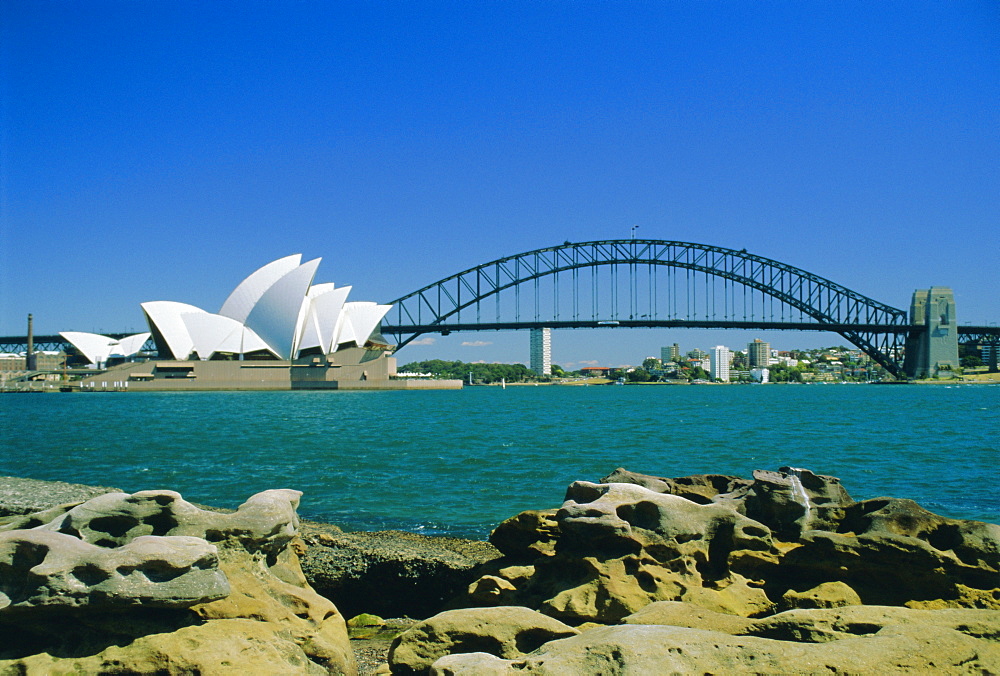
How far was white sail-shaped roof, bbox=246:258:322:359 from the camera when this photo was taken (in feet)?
168

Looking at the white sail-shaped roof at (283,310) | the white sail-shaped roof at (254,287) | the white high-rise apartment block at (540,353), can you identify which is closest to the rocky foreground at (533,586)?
the white sail-shaped roof at (283,310)

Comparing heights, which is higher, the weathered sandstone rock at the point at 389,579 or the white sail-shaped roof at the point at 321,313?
the white sail-shaped roof at the point at 321,313

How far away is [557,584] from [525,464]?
8.11 meters

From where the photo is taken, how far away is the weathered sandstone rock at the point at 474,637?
3154mm

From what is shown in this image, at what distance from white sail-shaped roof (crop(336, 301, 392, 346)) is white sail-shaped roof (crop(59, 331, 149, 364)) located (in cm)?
2519

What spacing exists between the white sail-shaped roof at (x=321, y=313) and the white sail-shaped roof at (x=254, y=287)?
364 centimetres

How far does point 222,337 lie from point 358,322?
11.3m

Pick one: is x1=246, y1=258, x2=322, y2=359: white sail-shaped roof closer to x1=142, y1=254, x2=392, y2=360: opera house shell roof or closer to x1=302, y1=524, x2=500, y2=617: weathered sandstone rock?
x1=142, y1=254, x2=392, y2=360: opera house shell roof

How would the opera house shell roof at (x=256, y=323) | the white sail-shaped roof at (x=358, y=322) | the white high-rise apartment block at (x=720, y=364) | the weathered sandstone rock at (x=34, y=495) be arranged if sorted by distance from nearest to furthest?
the weathered sandstone rock at (x=34, y=495) < the opera house shell roof at (x=256, y=323) < the white sail-shaped roof at (x=358, y=322) < the white high-rise apartment block at (x=720, y=364)

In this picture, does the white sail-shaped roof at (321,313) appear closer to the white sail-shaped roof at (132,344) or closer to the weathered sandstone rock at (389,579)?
the white sail-shaped roof at (132,344)

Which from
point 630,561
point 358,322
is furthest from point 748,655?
point 358,322

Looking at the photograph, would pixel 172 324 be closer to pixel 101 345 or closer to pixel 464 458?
pixel 101 345

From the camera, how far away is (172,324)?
5878cm

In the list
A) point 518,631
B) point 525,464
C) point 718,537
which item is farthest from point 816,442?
point 518,631
